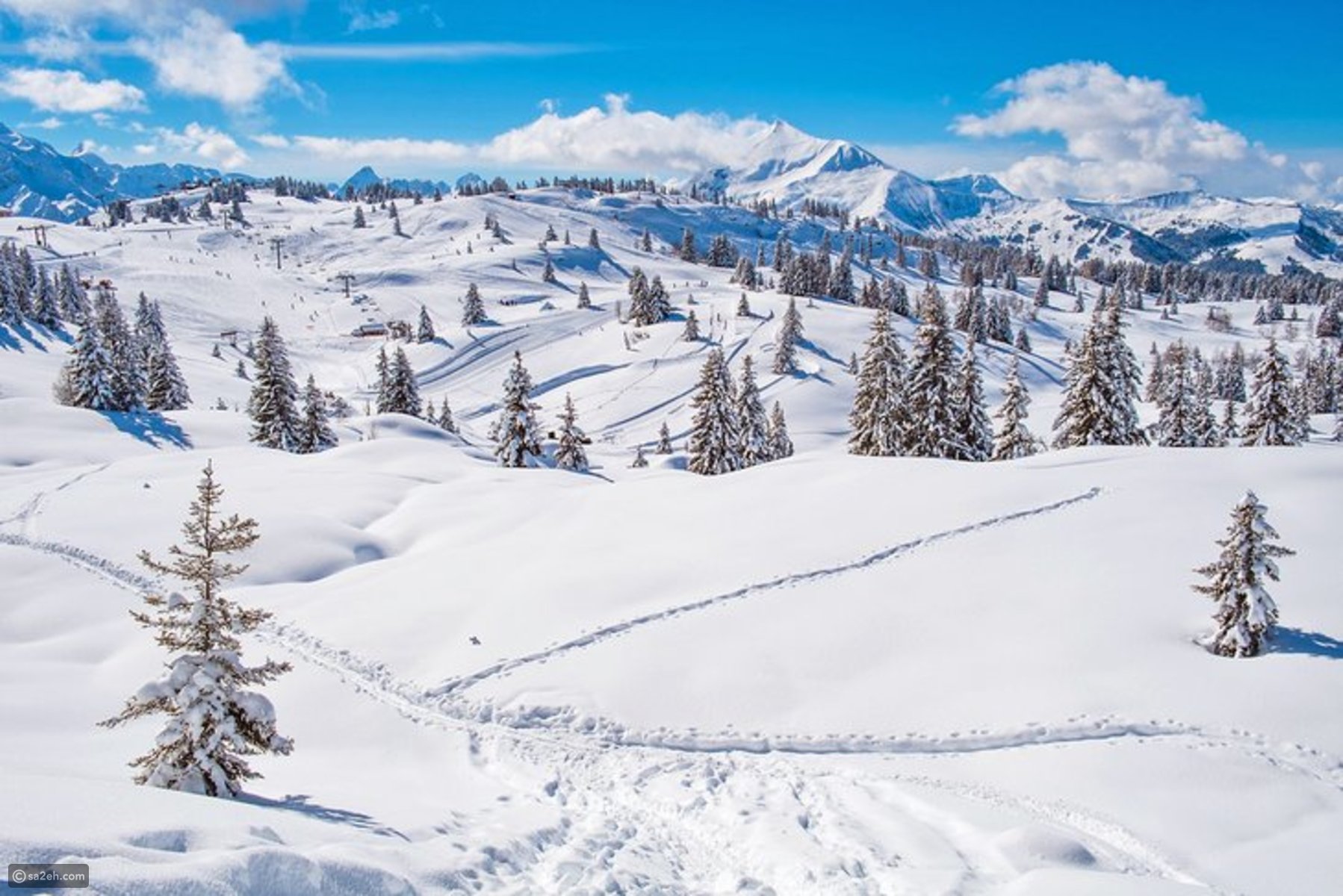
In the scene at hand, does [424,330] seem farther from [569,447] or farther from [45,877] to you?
[45,877]

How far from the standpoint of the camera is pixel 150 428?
53.2m

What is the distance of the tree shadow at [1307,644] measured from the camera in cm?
1620

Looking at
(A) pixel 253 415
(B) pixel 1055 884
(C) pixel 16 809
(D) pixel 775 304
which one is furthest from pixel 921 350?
(D) pixel 775 304

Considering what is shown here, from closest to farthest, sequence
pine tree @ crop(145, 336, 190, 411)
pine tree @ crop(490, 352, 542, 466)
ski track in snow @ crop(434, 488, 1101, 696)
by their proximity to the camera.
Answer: ski track in snow @ crop(434, 488, 1101, 696)
pine tree @ crop(490, 352, 542, 466)
pine tree @ crop(145, 336, 190, 411)

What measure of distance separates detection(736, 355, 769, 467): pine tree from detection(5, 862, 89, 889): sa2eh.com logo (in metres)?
46.4

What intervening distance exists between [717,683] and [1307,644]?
13565 millimetres

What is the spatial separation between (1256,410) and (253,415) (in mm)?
67215

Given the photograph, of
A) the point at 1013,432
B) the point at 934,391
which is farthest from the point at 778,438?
the point at 1013,432

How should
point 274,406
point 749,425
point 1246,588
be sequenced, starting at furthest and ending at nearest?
1. point 274,406
2. point 749,425
3. point 1246,588

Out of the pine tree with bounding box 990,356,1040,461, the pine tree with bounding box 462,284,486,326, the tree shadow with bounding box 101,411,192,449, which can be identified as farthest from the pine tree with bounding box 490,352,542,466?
the pine tree with bounding box 462,284,486,326

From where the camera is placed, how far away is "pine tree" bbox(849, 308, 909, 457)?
43906mm

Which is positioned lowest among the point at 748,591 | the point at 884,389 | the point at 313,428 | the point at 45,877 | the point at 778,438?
the point at 313,428

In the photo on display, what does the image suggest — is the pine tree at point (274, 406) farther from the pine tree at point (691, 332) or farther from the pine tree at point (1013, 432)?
the pine tree at point (691, 332)

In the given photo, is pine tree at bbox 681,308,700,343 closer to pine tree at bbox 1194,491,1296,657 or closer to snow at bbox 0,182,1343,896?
snow at bbox 0,182,1343,896
